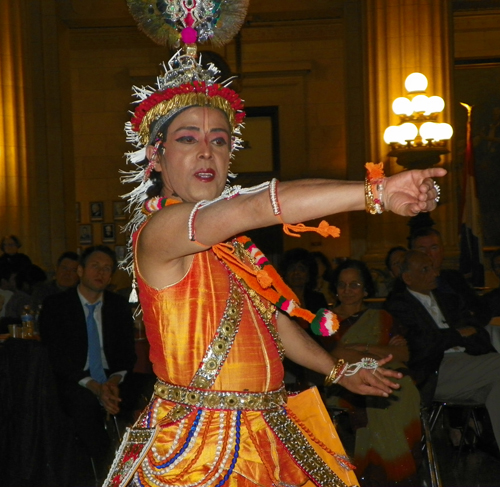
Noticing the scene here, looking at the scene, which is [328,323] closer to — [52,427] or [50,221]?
[52,427]

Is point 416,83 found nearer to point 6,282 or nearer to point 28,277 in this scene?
point 28,277

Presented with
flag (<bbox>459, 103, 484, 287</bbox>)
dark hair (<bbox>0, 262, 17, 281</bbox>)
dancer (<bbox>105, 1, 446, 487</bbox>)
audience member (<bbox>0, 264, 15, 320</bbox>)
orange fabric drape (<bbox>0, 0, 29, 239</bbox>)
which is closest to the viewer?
dancer (<bbox>105, 1, 446, 487</bbox>)

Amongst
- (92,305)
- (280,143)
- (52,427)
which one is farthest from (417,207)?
(280,143)

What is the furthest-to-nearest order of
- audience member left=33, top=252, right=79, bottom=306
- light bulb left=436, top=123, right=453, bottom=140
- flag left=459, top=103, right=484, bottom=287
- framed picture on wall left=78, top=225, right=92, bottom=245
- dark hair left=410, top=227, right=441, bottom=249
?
1. framed picture on wall left=78, top=225, right=92, bottom=245
2. flag left=459, top=103, right=484, bottom=287
3. light bulb left=436, top=123, right=453, bottom=140
4. audience member left=33, top=252, right=79, bottom=306
5. dark hair left=410, top=227, right=441, bottom=249

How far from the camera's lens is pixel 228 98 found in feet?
9.48

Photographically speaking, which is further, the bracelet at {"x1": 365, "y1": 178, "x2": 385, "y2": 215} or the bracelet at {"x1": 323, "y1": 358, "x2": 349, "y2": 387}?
the bracelet at {"x1": 323, "y1": 358, "x2": 349, "y2": 387}

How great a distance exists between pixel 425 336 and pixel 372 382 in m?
3.49

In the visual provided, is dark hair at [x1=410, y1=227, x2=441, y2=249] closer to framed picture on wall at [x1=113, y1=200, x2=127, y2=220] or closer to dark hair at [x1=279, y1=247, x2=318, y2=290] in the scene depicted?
dark hair at [x1=279, y1=247, x2=318, y2=290]

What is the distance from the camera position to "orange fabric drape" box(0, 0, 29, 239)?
11.1 m

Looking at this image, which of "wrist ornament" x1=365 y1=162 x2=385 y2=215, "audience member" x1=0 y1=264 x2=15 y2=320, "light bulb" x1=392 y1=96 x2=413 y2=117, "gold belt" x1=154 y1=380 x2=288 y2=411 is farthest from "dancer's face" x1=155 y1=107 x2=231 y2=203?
"light bulb" x1=392 y1=96 x2=413 y2=117

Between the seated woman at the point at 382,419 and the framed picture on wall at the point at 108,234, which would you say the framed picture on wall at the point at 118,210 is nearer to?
the framed picture on wall at the point at 108,234

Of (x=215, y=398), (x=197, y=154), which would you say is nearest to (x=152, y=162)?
(x=197, y=154)

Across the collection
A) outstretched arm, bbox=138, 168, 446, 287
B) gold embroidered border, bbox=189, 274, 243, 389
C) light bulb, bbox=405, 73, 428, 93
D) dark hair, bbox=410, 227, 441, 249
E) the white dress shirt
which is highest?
light bulb, bbox=405, 73, 428, 93

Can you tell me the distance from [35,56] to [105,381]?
7.04 metres
